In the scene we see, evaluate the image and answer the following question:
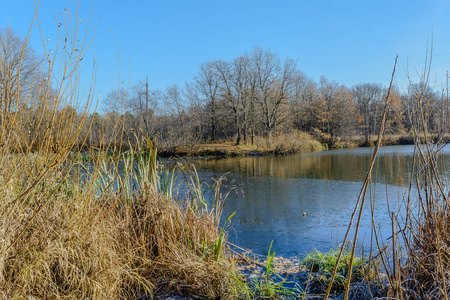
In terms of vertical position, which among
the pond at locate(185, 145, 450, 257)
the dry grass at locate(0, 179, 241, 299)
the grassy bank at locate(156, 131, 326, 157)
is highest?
the grassy bank at locate(156, 131, 326, 157)

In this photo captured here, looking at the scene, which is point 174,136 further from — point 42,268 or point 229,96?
point 42,268

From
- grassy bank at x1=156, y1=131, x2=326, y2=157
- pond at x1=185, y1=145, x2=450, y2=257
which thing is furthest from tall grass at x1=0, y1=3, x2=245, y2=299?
grassy bank at x1=156, y1=131, x2=326, y2=157

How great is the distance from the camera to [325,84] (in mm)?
50562

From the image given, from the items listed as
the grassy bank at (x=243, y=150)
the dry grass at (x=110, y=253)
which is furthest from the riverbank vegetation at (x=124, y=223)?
the grassy bank at (x=243, y=150)

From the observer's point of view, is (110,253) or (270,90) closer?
(110,253)

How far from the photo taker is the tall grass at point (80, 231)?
196cm

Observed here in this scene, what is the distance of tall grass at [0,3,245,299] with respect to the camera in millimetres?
1959

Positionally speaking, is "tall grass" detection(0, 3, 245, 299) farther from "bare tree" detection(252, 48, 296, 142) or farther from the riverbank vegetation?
"bare tree" detection(252, 48, 296, 142)

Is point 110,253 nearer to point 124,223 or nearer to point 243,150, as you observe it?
point 124,223

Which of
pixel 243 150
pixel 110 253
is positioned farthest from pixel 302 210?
pixel 243 150

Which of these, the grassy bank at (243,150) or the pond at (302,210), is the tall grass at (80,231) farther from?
the grassy bank at (243,150)

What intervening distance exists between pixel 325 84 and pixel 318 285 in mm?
51208

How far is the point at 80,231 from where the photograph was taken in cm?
228

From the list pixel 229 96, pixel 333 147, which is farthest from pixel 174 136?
pixel 333 147
